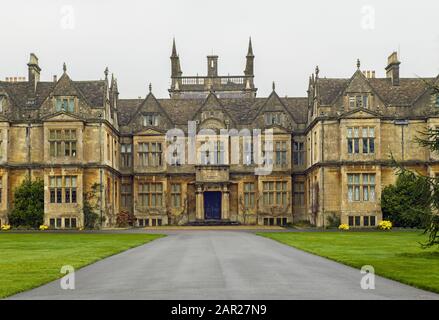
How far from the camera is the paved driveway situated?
12.6 m

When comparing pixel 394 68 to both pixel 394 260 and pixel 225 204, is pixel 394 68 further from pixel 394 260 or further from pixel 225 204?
pixel 394 260

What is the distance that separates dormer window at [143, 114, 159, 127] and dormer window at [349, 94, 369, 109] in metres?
16.6

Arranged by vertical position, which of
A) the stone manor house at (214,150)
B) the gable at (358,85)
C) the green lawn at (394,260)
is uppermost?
the gable at (358,85)

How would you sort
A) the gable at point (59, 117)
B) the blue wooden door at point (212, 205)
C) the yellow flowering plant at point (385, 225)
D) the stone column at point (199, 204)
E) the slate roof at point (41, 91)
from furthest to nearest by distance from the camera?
Answer: the blue wooden door at point (212, 205), the stone column at point (199, 204), the slate roof at point (41, 91), the gable at point (59, 117), the yellow flowering plant at point (385, 225)

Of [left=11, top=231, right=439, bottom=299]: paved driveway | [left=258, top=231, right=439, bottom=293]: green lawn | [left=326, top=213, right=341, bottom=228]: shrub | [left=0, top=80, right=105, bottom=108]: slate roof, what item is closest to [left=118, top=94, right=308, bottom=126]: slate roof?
[left=0, top=80, right=105, bottom=108]: slate roof

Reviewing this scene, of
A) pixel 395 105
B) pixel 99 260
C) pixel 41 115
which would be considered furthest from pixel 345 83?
pixel 99 260

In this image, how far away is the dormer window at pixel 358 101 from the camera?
158 ft

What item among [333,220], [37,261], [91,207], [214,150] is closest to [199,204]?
[214,150]

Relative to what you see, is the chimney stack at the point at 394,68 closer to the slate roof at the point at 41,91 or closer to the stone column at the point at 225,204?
the stone column at the point at 225,204

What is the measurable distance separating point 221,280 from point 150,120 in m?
42.0

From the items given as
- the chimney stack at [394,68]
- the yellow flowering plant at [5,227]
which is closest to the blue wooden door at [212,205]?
the yellow flowering plant at [5,227]

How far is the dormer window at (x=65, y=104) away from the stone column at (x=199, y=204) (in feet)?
40.9

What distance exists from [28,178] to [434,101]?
101 feet

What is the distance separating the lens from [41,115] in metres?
48.7
